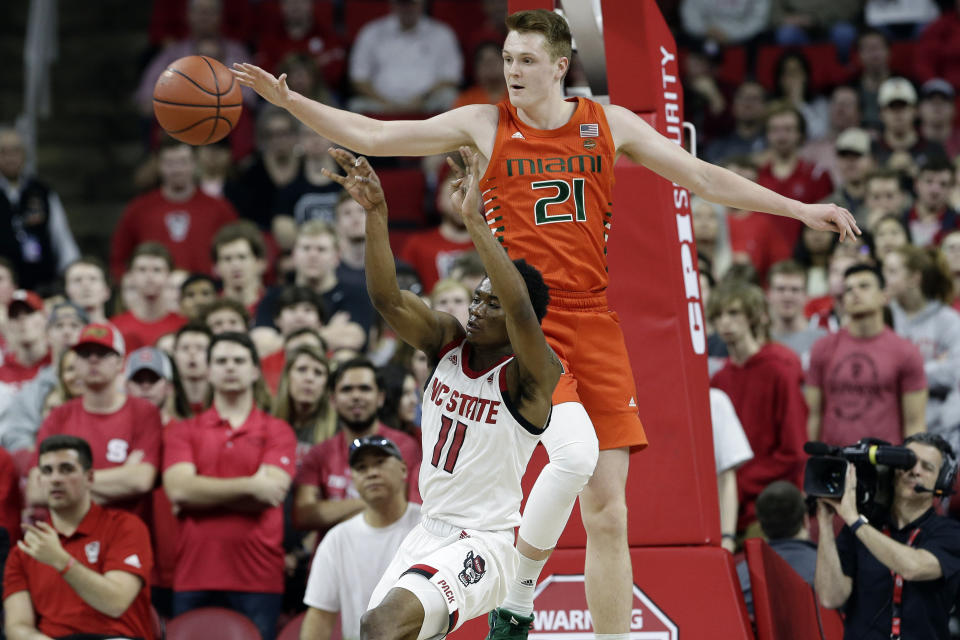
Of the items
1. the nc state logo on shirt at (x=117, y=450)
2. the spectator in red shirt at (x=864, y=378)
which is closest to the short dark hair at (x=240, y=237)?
the nc state logo on shirt at (x=117, y=450)

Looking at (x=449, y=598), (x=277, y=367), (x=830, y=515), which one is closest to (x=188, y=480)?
(x=277, y=367)

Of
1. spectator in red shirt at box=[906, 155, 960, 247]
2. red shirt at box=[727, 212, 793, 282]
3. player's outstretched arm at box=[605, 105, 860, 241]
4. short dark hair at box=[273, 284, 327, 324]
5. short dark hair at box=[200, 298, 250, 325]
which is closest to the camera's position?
player's outstretched arm at box=[605, 105, 860, 241]

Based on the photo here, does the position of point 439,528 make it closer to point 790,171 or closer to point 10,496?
point 10,496

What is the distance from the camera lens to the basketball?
6.20 meters

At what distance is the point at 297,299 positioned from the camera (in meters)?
10.2

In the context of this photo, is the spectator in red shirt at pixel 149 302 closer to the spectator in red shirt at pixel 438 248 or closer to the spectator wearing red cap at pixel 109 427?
the spectator wearing red cap at pixel 109 427

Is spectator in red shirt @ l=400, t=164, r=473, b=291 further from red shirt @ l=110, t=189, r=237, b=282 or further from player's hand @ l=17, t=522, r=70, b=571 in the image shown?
player's hand @ l=17, t=522, r=70, b=571

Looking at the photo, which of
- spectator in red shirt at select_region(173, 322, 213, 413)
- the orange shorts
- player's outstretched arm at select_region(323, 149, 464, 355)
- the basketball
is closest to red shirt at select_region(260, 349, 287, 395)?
spectator in red shirt at select_region(173, 322, 213, 413)

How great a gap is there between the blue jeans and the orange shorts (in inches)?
123

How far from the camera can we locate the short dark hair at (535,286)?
18.8 ft

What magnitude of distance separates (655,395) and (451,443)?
1477mm

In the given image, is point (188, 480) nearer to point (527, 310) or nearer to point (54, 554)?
point (54, 554)

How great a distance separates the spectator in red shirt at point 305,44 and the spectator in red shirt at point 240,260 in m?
4.17

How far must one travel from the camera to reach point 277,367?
9.96m
